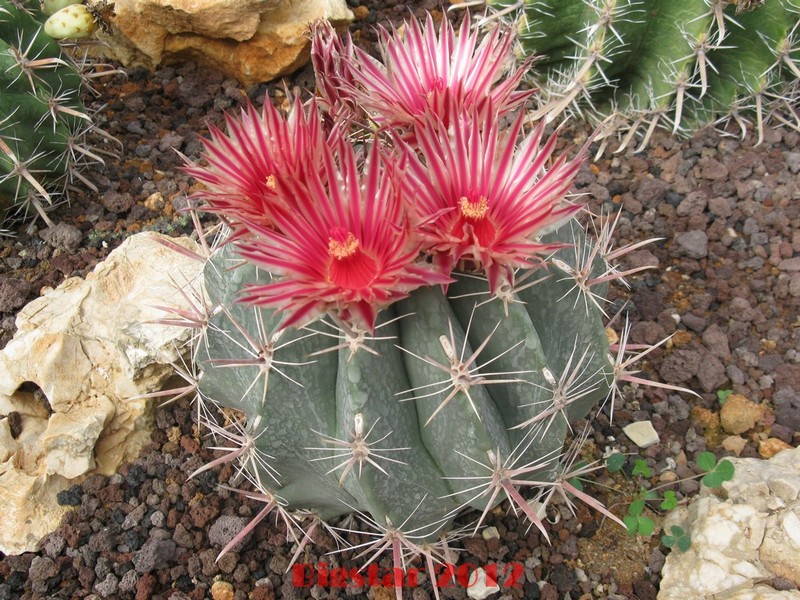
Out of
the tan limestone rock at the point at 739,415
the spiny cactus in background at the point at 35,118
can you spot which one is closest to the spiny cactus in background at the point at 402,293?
the tan limestone rock at the point at 739,415

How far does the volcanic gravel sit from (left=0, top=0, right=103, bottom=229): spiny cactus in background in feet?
0.38

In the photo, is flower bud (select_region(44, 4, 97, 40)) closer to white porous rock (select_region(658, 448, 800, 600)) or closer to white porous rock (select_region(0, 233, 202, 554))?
white porous rock (select_region(0, 233, 202, 554))

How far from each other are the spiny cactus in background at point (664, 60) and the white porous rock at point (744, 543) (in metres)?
1.39

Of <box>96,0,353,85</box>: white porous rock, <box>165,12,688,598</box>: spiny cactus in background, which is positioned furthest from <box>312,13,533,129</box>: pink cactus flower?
<box>96,0,353,85</box>: white porous rock

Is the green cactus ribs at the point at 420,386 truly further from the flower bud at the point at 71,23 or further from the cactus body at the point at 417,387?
the flower bud at the point at 71,23

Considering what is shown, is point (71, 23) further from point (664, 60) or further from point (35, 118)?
point (664, 60)

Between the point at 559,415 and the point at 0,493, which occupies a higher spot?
the point at 559,415

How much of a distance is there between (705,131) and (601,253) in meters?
1.57

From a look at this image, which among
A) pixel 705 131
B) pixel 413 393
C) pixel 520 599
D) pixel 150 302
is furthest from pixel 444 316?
pixel 705 131

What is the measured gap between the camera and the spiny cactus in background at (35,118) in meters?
2.56

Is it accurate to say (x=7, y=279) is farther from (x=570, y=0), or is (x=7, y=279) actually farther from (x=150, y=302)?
(x=570, y=0)

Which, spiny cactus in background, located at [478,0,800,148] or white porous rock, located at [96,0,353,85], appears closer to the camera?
spiny cactus in background, located at [478,0,800,148]

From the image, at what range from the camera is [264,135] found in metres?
1.46

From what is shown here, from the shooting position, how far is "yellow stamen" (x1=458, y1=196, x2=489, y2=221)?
1.33 m
